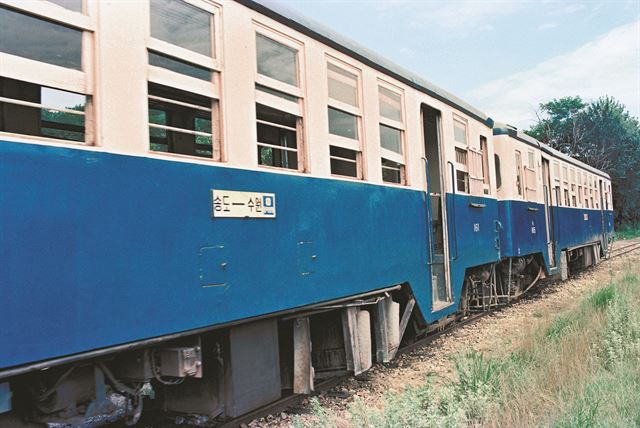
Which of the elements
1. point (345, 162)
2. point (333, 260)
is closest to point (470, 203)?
point (345, 162)

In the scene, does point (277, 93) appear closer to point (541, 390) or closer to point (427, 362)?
point (541, 390)

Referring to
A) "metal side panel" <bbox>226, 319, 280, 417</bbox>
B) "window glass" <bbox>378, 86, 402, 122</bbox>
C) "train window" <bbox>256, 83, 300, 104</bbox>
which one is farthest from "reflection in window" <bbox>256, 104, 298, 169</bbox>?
"metal side panel" <bbox>226, 319, 280, 417</bbox>

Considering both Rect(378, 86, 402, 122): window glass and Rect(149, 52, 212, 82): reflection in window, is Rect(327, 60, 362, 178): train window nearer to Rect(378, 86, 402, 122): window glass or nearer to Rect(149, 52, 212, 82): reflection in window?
Rect(378, 86, 402, 122): window glass

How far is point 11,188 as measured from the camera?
250 centimetres

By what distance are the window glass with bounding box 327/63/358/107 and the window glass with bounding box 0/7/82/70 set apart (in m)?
2.49

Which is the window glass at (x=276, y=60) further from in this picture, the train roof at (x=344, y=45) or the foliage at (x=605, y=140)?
the foliage at (x=605, y=140)

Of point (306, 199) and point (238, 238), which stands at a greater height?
point (306, 199)

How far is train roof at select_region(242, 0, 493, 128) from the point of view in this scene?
14.0ft

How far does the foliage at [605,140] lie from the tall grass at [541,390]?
1530 inches

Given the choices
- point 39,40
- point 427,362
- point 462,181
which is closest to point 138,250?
point 39,40

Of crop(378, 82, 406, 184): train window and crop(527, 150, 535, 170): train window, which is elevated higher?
crop(527, 150, 535, 170): train window

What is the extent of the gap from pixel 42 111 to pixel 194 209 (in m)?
1.14

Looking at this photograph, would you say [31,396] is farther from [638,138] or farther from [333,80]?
[638,138]

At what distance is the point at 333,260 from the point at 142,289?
2.06 metres
